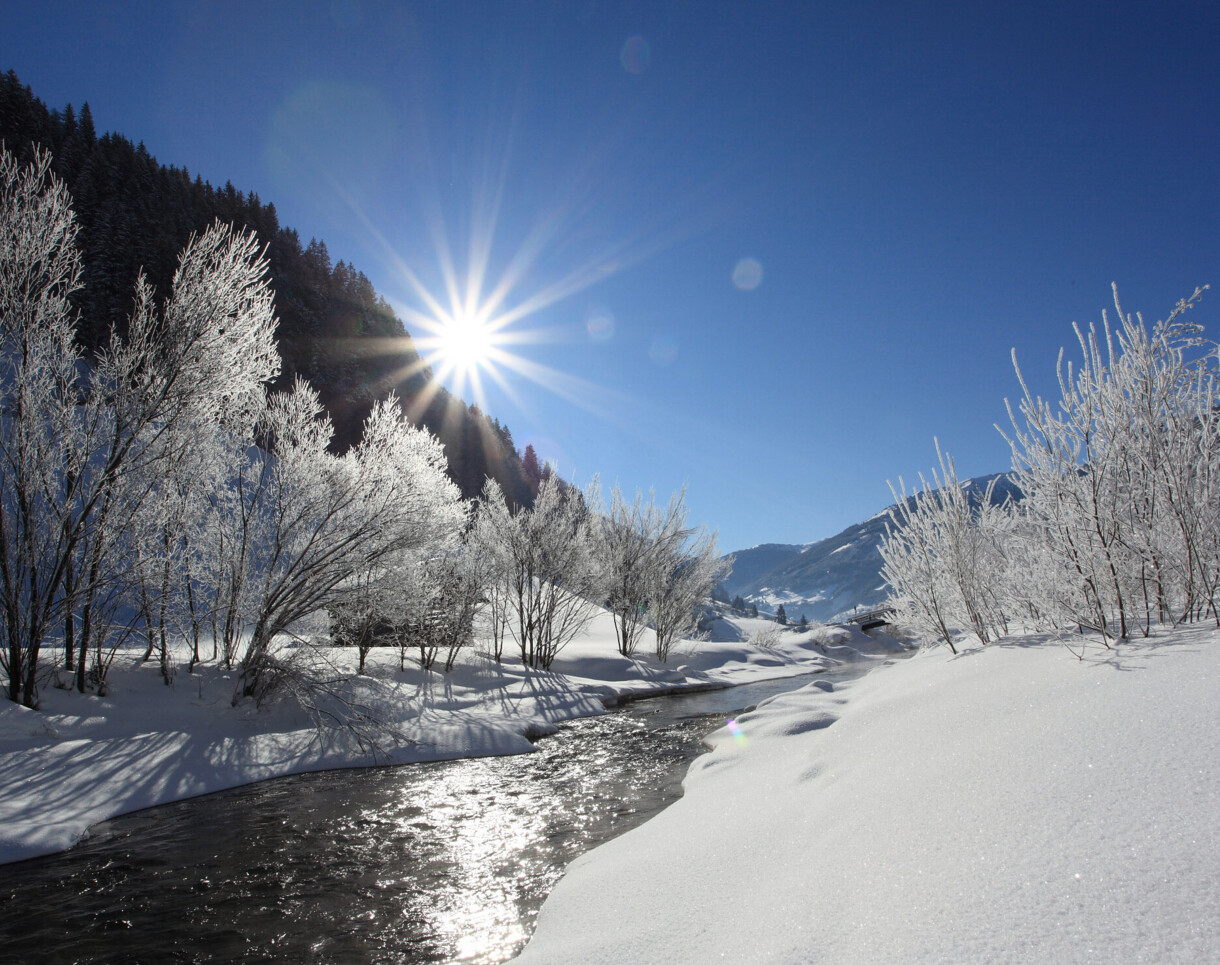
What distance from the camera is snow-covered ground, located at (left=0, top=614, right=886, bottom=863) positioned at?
22.7 feet

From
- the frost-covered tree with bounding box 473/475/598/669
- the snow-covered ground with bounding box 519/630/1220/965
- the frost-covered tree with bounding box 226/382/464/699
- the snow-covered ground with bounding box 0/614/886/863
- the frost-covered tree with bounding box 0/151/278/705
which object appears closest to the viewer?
the snow-covered ground with bounding box 519/630/1220/965

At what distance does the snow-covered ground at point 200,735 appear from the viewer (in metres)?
6.93

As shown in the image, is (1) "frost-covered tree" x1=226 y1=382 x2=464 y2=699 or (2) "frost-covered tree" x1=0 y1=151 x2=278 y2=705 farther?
(1) "frost-covered tree" x1=226 y1=382 x2=464 y2=699

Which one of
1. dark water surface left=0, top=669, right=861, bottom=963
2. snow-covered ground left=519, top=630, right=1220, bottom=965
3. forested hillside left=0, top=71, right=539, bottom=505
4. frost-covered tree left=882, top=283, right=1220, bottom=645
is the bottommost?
dark water surface left=0, top=669, right=861, bottom=963

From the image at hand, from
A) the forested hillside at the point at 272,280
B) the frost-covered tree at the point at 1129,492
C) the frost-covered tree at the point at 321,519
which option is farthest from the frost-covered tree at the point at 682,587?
the frost-covered tree at the point at 1129,492

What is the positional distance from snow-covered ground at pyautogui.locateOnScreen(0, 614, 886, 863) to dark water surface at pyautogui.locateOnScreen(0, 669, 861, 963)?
499 mm

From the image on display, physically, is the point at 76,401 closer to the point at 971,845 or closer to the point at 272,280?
the point at 971,845

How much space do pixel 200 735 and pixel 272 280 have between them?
4422 centimetres

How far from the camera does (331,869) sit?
19.1 feet

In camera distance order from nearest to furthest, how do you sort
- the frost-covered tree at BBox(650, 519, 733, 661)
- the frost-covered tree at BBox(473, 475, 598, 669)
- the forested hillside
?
the frost-covered tree at BBox(473, 475, 598, 669), the frost-covered tree at BBox(650, 519, 733, 661), the forested hillside

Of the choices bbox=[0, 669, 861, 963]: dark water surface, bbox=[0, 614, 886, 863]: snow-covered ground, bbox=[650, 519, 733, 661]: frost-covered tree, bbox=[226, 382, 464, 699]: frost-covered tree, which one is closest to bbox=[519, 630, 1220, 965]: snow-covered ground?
bbox=[0, 669, 861, 963]: dark water surface

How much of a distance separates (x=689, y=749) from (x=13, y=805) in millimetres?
10142

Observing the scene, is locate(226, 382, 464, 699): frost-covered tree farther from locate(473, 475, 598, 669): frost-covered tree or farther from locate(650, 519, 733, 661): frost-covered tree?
locate(650, 519, 733, 661): frost-covered tree

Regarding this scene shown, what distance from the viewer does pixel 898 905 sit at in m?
2.59
